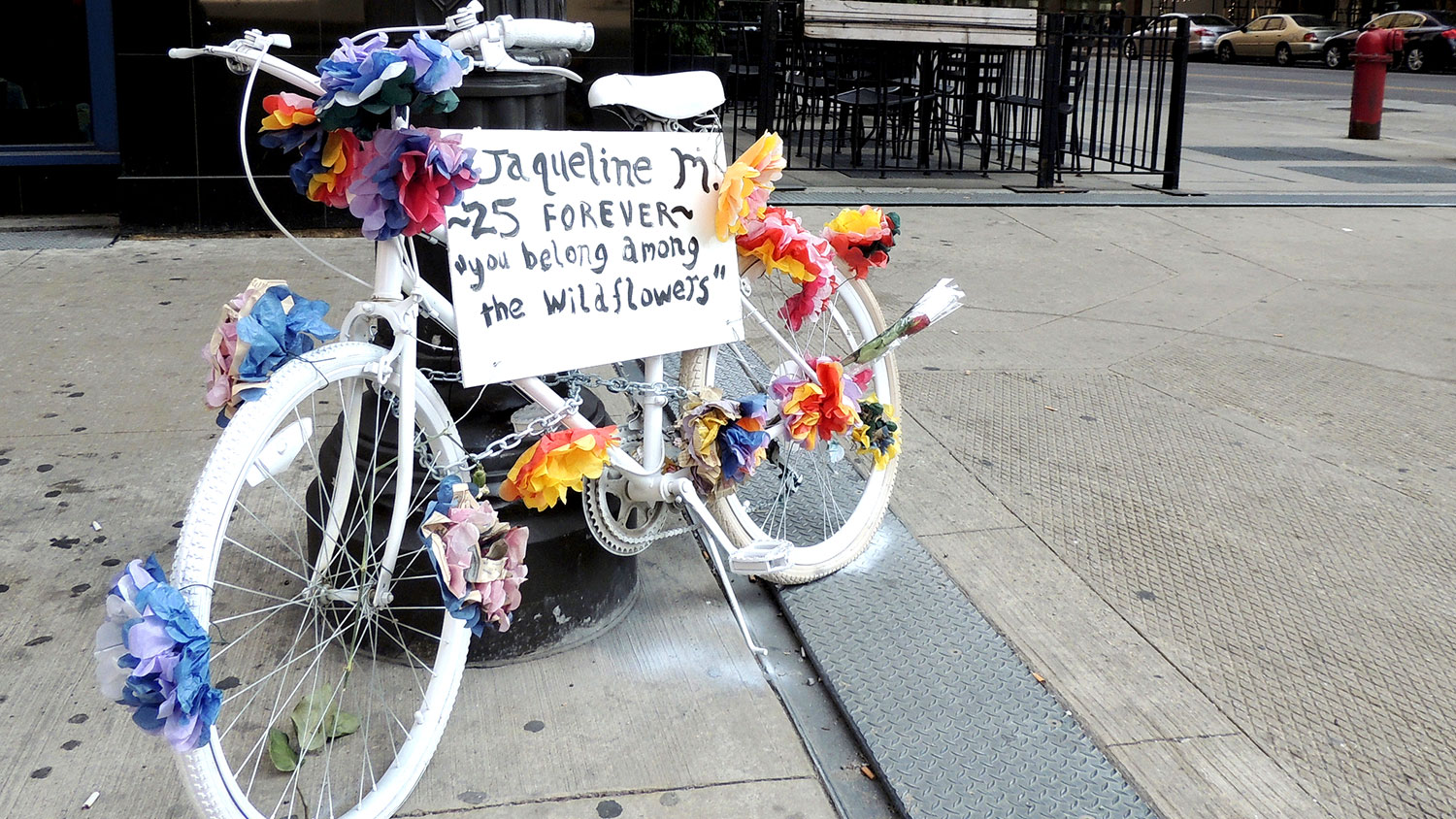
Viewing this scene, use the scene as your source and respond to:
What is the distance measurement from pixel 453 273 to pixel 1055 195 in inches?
306

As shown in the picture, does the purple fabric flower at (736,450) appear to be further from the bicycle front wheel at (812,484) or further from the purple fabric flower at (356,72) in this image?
the purple fabric flower at (356,72)

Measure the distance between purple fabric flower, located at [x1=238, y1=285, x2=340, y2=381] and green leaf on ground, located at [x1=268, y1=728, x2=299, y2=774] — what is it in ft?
2.63

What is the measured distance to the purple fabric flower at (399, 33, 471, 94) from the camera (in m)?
2.17

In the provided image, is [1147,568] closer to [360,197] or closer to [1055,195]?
[360,197]

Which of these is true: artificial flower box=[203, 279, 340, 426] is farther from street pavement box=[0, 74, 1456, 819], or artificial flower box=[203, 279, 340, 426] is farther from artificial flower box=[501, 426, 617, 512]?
street pavement box=[0, 74, 1456, 819]

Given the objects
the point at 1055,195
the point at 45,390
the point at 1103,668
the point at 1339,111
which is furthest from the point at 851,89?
the point at 1339,111

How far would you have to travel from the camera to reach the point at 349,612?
263 centimetres

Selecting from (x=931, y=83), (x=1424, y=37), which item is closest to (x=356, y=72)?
(x=931, y=83)

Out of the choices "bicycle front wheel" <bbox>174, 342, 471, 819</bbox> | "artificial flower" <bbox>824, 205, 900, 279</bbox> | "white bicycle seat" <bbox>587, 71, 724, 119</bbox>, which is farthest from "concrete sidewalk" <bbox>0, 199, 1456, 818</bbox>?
"white bicycle seat" <bbox>587, 71, 724, 119</bbox>

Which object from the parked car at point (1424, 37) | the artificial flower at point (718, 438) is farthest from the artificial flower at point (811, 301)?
the parked car at point (1424, 37)

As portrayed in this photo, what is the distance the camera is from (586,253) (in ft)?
8.89

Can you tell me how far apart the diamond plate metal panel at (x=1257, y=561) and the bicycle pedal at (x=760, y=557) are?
0.94m

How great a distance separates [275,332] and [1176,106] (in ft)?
28.5

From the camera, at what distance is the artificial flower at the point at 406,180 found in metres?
2.25
